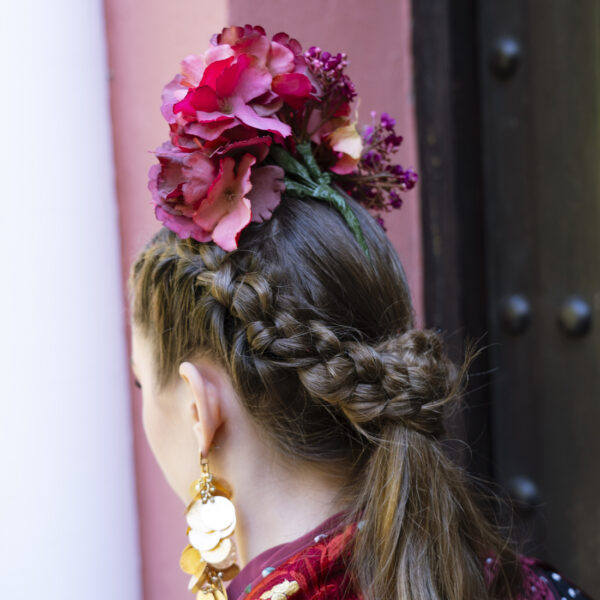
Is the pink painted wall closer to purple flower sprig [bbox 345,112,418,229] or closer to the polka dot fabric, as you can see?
purple flower sprig [bbox 345,112,418,229]

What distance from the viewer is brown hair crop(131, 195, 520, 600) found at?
A: 0.69m

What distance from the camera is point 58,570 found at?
943mm

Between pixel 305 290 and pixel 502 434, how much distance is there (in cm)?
79

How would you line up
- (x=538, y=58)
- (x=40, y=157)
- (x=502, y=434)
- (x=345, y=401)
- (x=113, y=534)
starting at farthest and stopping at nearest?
(x=502, y=434), (x=538, y=58), (x=113, y=534), (x=40, y=157), (x=345, y=401)

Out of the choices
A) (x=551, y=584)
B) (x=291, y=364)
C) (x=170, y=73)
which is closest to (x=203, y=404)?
(x=291, y=364)

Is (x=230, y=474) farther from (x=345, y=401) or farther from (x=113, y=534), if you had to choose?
(x=113, y=534)

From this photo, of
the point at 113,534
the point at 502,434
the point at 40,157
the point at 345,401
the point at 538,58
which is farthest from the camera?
the point at 502,434

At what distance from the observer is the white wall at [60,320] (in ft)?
2.88

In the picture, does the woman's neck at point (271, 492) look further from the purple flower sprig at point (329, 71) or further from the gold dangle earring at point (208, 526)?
the purple flower sprig at point (329, 71)

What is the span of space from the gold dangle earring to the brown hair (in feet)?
0.31

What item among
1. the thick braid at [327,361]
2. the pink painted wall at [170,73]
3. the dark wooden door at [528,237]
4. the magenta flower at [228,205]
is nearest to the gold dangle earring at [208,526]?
the thick braid at [327,361]

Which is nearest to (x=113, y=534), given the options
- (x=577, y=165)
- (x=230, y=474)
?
(x=230, y=474)

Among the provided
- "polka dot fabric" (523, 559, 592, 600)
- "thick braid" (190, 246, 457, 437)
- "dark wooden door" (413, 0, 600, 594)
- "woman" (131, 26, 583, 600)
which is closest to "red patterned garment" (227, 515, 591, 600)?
"woman" (131, 26, 583, 600)

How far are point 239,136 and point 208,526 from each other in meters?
0.43
